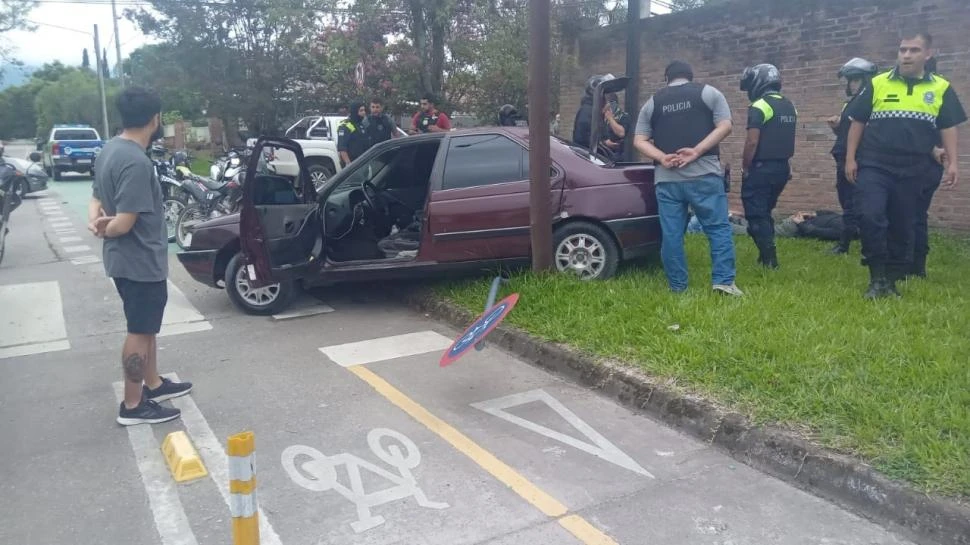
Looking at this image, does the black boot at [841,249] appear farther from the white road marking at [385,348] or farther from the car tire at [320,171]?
the car tire at [320,171]

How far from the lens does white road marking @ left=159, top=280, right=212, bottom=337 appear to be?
6473mm

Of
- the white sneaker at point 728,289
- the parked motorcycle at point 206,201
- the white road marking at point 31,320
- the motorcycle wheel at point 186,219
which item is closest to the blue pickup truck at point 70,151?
the parked motorcycle at point 206,201

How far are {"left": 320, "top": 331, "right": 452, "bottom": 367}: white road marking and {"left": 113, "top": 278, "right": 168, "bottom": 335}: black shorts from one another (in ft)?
4.70

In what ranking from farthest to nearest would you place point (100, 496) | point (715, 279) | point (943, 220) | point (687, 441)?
1. point (943, 220)
2. point (715, 279)
3. point (687, 441)
4. point (100, 496)

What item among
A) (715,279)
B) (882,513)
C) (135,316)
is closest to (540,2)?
(715,279)

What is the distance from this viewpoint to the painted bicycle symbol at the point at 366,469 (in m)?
A: 3.47

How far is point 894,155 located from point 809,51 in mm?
4824

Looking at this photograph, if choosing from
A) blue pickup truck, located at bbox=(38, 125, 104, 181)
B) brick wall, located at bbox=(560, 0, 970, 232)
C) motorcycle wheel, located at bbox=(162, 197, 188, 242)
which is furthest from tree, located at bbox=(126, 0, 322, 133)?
brick wall, located at bbox=(560, 0, 970, 232)

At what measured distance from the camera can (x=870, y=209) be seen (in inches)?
224

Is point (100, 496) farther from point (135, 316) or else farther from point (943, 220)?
point (943, 220)

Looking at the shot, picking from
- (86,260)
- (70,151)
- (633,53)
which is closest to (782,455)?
(86,260)

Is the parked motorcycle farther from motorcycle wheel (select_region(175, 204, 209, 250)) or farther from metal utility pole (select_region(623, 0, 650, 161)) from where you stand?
metal utility pole (select_region(623, 0, 650, 161))

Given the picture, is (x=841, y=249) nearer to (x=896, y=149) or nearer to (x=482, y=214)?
(x=896, y=149)

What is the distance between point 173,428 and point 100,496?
81 centimetres
